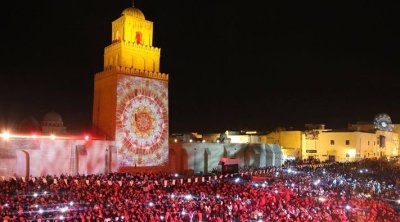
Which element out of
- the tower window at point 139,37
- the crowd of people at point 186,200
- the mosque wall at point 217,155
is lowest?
the crowd of people at point 186,200

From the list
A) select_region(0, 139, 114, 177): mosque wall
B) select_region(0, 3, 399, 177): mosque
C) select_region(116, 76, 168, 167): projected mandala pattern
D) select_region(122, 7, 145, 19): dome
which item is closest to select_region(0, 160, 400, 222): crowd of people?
select_region(0, 139, 114, 177): mosque wall

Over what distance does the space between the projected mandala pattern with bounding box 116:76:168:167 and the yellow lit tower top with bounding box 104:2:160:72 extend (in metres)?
1.45

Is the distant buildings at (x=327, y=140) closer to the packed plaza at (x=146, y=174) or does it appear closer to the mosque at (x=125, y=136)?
the packed plaza at (x=146, y=174)

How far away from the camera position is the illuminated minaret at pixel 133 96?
3741 cm

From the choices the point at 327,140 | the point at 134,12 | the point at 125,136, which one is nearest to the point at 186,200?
the point at 125,136

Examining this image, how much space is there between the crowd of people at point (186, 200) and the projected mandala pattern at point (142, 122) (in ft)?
25.0

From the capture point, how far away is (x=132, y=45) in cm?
3866

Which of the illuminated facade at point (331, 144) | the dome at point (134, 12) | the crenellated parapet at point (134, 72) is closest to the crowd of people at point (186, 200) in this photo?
the crenellated parapet at point (134, 72)

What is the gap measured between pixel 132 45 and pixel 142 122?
6.11 m

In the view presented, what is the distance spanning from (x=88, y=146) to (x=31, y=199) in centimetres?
1412

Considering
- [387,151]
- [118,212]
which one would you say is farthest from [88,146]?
[387,151]

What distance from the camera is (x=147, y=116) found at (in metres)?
39.0

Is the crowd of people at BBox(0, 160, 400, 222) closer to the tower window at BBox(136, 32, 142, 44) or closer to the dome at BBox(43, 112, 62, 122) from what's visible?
the tower window at BBox(136, 32, 142, 44)

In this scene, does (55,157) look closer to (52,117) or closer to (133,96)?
(133,96)
